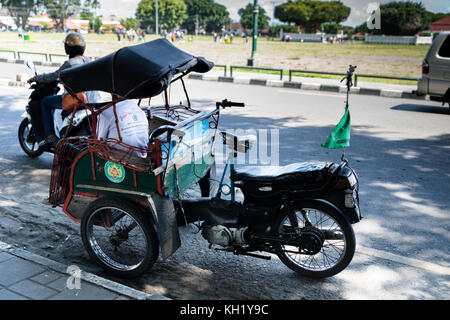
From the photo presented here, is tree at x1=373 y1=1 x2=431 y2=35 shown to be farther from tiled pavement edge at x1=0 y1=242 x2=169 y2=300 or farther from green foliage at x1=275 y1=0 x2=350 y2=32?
tiled pavement edge at x1=0 y1=242 x2=169 y2=300

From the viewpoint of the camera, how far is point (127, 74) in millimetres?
3082

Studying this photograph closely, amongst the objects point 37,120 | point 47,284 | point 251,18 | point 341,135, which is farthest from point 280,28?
point 47,284

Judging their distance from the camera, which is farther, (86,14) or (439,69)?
(86,14)

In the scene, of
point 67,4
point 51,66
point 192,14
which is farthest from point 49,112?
point 192,14

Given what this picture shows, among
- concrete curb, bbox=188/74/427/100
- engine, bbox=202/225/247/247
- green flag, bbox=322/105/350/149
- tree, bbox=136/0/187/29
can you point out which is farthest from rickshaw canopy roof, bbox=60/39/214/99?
tree, bbox=136/0/187/29

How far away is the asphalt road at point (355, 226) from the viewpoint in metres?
3.29

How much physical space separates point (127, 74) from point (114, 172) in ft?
2.48

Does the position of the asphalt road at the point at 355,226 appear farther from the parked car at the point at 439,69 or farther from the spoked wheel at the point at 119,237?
the parked car at the point at 439,69

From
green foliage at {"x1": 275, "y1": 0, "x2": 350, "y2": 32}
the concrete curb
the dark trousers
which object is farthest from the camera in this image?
green foliage at {"x1": 275, "y1": 0, "x2": 350, "y2": 32}

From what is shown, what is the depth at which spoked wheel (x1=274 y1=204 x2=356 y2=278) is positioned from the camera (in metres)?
3.15

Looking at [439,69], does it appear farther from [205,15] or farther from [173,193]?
[205,15]

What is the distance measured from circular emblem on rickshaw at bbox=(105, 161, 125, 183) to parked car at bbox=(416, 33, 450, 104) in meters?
9.27
